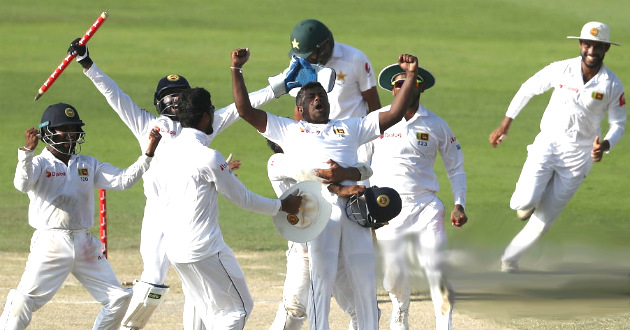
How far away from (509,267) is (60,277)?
4.08 meters

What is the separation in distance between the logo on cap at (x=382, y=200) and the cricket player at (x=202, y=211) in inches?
19.6

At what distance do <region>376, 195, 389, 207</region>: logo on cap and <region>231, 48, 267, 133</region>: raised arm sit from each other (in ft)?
3.04

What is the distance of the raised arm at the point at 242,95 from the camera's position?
22.9 feet

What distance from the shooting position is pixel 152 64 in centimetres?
2639

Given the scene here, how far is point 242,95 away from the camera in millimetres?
6977

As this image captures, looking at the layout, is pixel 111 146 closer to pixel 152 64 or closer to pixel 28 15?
pixel 152 64

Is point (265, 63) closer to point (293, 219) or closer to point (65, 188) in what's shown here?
point (65, 188)

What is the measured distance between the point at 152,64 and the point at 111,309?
64.3 ft

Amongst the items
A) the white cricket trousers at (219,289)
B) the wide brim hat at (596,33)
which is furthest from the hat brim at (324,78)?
the wide brim hat at (596,33)

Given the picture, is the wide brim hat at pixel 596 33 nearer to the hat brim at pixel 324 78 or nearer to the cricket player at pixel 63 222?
the hat brim at pixel 324 78

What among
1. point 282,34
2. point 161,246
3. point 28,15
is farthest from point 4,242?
point 28,15

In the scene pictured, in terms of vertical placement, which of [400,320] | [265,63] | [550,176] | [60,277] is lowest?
[400,320]

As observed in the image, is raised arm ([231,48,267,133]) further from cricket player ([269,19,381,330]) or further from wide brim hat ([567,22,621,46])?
wide brim hat ([567,22,621,46])

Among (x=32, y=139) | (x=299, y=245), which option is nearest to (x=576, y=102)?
(x=299, y=245)
